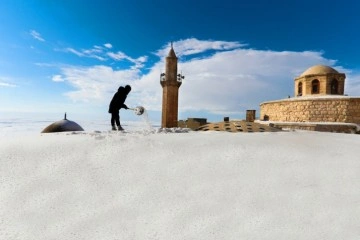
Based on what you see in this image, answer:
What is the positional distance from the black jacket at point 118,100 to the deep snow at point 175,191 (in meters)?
2.30

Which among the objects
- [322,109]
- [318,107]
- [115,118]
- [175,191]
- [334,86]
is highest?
[334,86]

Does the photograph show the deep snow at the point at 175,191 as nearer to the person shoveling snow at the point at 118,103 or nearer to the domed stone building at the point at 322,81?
the person shoveling snow at the point at 118,103

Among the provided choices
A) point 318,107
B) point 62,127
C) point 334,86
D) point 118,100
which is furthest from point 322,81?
point 62,127

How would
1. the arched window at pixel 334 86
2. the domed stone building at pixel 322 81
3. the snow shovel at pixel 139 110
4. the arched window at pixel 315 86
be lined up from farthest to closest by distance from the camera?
the arched window at pixel 315 86 → the arched window at pixel 334 86 → the domed stone building at pixel 322 81 → the snow shovel at pixel 139 110

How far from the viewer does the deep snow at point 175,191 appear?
2.63 m

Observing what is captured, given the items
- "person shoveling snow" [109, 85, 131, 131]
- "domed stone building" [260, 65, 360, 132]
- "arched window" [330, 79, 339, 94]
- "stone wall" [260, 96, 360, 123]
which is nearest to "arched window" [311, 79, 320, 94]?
"domed stone building" [260, 65, 360, 132]

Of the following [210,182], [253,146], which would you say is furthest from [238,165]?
[253,146]

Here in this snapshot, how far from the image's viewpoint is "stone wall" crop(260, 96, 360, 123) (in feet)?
59.8

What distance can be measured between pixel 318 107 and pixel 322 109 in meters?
0.31

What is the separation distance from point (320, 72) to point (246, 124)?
61.3 ft

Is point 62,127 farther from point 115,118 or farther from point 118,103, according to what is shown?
point 118,103

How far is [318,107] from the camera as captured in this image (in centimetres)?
1900

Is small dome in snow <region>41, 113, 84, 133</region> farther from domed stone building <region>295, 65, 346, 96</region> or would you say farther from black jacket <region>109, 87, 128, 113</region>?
domed stone building <region>295, 65, 346, 96</region>

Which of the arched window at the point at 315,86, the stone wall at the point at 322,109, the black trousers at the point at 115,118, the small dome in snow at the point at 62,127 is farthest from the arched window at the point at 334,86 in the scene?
the black trousers at the point at 115,118
